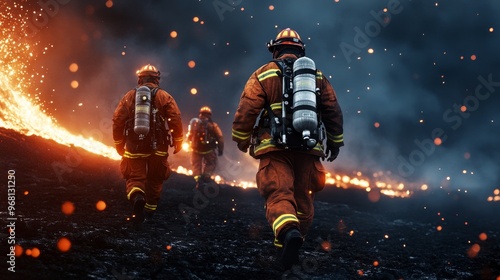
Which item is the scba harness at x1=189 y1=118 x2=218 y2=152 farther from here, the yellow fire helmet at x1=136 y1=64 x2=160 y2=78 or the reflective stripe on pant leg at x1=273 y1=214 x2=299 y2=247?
the reflective stripe on pant leg at x1=273 y1=214 x2=299 y2=247

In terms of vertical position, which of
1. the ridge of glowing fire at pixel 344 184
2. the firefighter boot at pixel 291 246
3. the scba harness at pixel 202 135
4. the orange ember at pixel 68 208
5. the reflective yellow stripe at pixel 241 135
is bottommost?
the firefighter boot at pixel 291 246

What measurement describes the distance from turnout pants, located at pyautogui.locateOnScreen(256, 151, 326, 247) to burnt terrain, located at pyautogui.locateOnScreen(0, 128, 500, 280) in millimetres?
692

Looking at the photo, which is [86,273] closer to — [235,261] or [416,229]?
[235,261]

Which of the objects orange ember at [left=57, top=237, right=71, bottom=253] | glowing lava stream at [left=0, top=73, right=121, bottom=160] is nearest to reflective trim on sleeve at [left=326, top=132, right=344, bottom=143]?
orange ember at [left=57, top=237, right=71, bottom=253]

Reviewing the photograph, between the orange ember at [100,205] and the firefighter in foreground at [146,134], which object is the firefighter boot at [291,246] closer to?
the firefighter in foreground at [146,134]

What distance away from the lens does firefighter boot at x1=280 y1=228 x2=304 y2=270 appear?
10.1ft

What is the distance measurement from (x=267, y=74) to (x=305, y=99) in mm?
599

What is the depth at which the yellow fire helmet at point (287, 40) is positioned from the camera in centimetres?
431

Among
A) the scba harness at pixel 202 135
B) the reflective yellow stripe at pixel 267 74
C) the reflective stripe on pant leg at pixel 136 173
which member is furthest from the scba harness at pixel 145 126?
the scba harness at pixel 202 135

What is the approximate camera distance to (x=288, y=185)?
12.0 ft

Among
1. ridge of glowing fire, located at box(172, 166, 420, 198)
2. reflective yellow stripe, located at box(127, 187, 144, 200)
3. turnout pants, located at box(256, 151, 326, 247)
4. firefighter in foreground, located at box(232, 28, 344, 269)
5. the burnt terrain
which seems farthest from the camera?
ridge of glowing fire, located at box(172, 166, 420, 198)

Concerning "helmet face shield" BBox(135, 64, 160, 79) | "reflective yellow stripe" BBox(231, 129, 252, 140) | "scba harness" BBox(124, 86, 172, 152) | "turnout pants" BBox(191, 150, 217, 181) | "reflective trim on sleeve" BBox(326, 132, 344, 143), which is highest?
"turnout pants" BBox(191, 150, 217, 181)

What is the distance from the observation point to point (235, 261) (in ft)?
13.4

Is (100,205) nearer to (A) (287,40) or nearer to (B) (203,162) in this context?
(A) (287,40)
